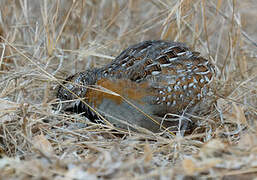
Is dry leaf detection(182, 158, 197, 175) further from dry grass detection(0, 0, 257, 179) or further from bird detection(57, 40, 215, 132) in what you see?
bird detection(57, 40, 215, 132)

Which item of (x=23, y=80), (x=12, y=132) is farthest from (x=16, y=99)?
(x=12, y=132)

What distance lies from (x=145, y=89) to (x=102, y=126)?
575mm

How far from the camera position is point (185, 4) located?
15.0 feet

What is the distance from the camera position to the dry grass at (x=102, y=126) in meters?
2.57

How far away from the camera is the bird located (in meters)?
3.76

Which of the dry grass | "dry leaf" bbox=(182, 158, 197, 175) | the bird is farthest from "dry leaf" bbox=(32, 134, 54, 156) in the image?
"dry leaf" bbox=(182, 158, 197, 175)

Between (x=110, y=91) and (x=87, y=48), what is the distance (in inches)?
70.1

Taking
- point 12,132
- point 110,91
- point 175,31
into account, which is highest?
point 175,31

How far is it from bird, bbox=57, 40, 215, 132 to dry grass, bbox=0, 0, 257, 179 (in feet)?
0.62

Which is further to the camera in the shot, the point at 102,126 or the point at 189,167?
the point at 102,126

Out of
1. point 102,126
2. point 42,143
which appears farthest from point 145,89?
point 42,143

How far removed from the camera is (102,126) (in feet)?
12.0

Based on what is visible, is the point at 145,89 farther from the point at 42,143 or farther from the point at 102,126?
the point at 42,143

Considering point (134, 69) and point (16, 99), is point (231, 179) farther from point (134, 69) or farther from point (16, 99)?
point (16, 99)
